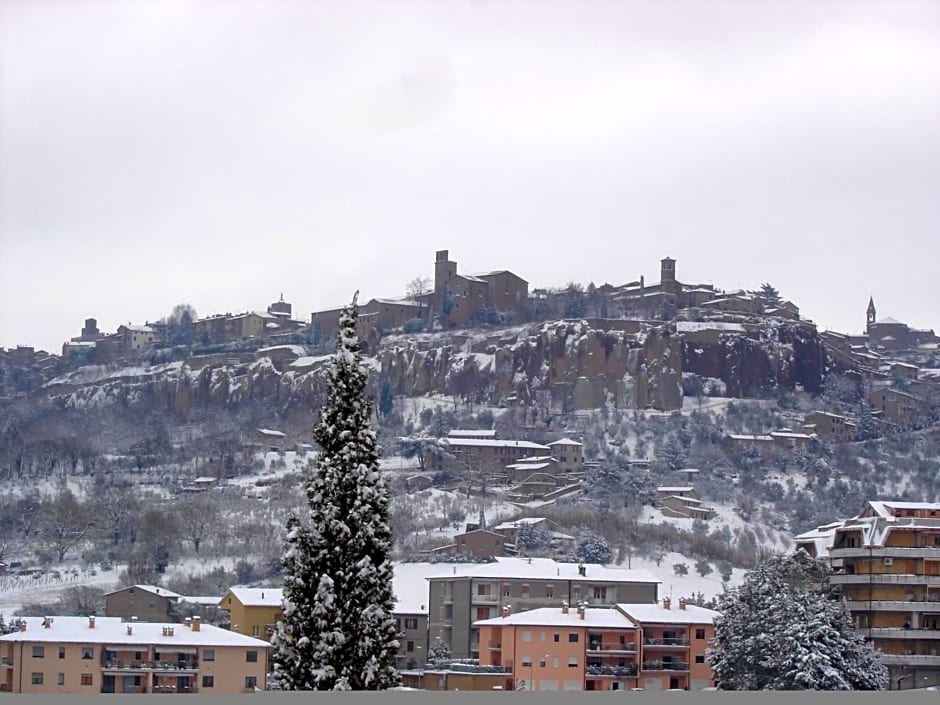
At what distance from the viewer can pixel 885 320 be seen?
143 metres

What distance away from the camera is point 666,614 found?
40.6m

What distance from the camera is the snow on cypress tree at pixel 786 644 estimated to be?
28.4m

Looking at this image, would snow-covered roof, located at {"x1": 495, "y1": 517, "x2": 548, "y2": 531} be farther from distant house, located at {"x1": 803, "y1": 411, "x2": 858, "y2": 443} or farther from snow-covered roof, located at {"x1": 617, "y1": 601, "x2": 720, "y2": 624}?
snow-covered roof, located at {"x1": 617, "y1": 601, "x2": 720, "y2": 624}

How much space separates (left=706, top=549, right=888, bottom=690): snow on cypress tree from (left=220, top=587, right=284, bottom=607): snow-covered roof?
53.5 ft

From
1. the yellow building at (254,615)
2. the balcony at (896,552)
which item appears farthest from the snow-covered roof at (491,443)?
the balcony at (896,552)

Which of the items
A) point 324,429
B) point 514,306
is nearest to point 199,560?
point 514,306

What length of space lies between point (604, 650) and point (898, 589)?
7.42 m

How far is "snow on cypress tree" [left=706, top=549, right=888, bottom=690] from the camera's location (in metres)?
28.4


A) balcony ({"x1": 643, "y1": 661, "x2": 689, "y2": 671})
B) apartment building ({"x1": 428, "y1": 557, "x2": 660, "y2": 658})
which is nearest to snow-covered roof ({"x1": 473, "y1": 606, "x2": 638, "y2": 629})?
balcony ({"x1": 643, "y1": 661, "x2": 689, "y2": 671})

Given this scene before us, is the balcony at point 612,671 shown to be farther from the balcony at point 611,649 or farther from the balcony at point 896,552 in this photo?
the balcony at point 896,552

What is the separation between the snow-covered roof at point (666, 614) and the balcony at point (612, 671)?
1.22 metres

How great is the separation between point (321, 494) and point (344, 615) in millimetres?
925

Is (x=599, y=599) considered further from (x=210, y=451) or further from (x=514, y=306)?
(x=514, y=306)

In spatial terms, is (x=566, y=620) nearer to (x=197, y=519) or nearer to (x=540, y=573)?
(x=540, y=573)
